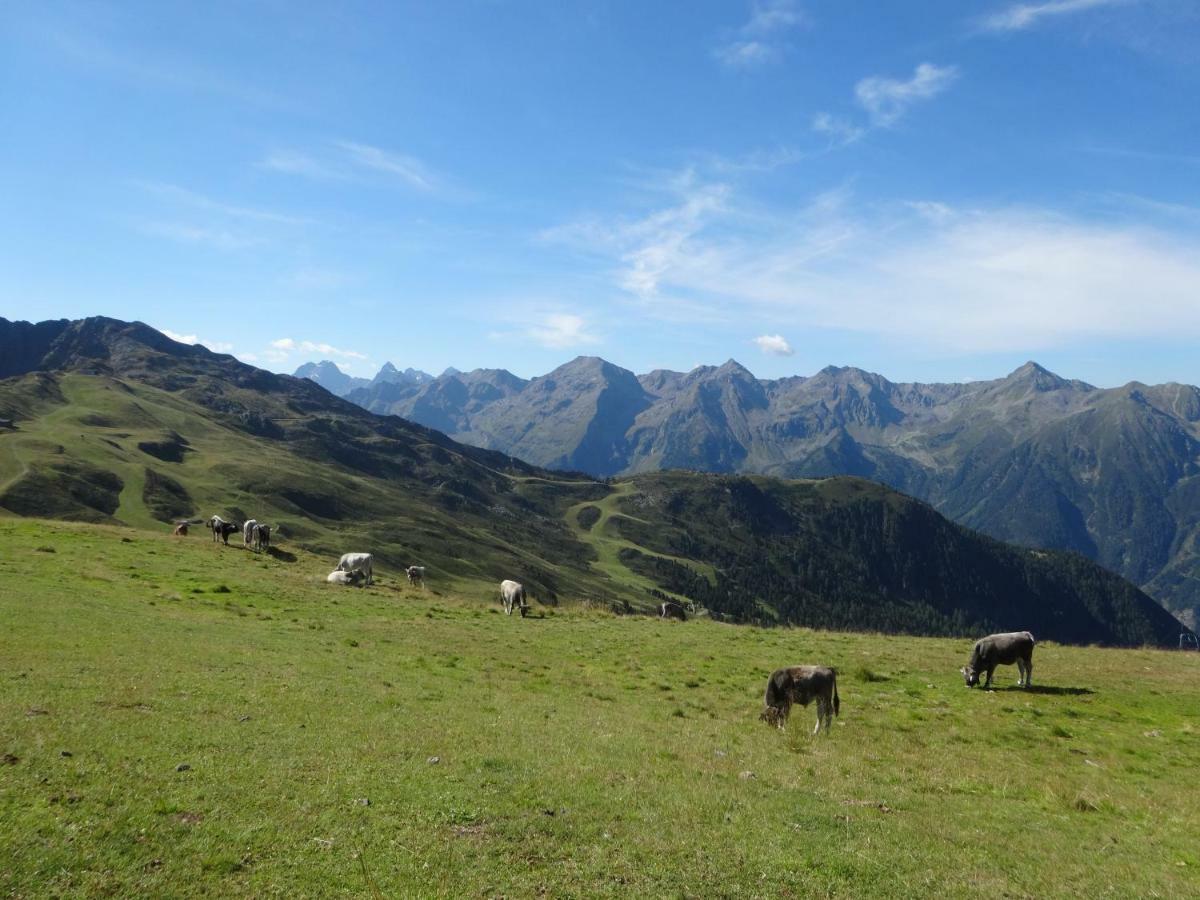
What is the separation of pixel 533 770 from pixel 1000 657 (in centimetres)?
2442

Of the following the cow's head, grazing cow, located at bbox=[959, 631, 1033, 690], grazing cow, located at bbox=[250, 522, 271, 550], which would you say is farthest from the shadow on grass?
grazing cow, located at bbox=[250, 522, 271, 550]

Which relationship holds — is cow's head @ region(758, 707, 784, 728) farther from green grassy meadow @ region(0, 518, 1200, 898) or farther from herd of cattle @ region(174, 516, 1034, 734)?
green grassy meadow @ region(0, 518, 1200, 898)

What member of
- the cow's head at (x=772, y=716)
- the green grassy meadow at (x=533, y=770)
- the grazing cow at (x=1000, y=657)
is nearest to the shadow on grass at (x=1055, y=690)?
the green grassy meadow at (x=533, y=770)

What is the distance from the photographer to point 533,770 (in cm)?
1603

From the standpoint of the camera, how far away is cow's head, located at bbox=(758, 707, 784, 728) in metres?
23.6

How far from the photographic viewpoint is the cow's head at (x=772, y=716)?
77.3 feet

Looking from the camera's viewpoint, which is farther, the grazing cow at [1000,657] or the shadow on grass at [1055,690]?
the grazing cow at [1000,657]

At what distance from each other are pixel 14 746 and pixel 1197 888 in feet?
73.5

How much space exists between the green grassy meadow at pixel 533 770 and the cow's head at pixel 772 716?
797mm

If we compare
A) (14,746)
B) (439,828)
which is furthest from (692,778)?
(14,746)

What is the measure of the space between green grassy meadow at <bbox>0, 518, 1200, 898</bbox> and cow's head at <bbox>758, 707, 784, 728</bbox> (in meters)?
0.80

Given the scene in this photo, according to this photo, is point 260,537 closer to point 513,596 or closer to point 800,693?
point 513,596

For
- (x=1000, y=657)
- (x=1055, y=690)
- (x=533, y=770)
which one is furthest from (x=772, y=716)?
(x=1055, y=690)

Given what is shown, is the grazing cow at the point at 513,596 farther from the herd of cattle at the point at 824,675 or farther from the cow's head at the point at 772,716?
the cow's head at the point at 772,716
